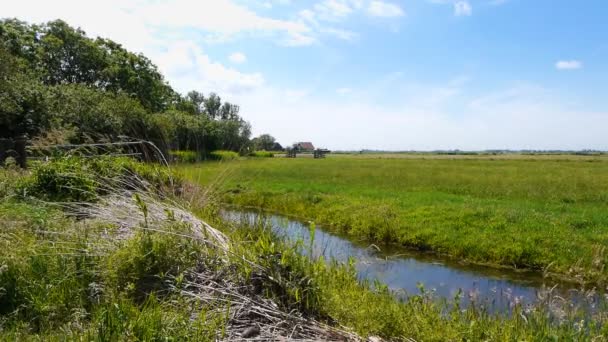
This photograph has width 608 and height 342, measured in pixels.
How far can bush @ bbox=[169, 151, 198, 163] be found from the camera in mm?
7844

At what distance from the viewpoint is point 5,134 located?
14602 mm

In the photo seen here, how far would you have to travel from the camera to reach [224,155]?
7230 millimetres

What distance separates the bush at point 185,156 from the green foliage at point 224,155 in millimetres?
653

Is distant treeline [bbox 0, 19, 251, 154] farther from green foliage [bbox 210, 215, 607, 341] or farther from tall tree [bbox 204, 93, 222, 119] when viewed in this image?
tall tree [bbox 204, 93, 222, 119]

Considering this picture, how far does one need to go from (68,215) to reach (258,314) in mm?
3965

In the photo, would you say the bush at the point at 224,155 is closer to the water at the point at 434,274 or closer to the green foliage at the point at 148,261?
the water at the point at 434,274

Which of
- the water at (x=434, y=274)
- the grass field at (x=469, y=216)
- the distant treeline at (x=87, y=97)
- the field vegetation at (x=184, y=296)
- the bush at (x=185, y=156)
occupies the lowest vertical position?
the water at (x=434, y=274)

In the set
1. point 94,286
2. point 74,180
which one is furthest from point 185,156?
point 94,286

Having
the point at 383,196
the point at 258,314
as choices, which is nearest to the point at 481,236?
the point at 383,196

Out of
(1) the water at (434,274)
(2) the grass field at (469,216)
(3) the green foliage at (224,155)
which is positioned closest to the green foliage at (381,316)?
(1) the water at (434,274)

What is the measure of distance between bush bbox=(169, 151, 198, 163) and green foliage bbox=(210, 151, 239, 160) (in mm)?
653

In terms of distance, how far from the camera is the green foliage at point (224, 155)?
23.4 feet

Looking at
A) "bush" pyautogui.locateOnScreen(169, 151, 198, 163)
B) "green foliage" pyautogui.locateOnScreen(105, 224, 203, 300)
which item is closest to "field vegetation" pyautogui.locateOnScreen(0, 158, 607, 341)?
"green foliage" pyautogui.locateOnScreen(105, 224, 203, 300)

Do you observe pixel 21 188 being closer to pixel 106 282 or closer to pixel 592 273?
pixel 106 282
